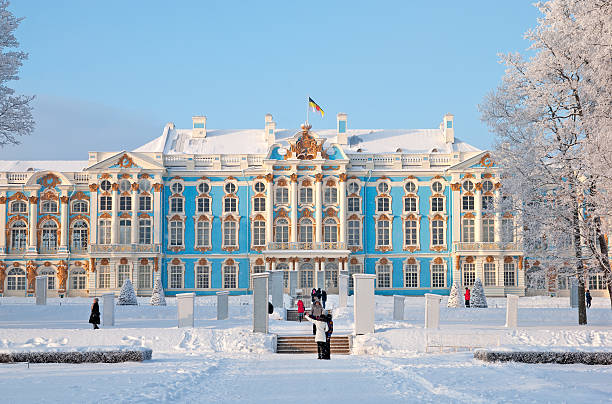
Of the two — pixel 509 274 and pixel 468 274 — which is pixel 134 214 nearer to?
pixel 468 274

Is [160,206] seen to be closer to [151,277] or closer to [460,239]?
[151,277]

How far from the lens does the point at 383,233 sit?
5419cm

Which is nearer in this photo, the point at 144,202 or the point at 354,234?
the point at 144,202

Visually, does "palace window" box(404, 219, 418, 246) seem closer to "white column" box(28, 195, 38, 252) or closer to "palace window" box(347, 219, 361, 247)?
"palace window" box(347, 219, 361, 247)

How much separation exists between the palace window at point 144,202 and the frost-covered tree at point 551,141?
98.8ft

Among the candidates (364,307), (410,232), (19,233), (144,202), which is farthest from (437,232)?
(364,307)

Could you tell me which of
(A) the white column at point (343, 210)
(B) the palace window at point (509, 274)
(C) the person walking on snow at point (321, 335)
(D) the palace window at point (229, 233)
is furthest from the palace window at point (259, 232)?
(C) the person walking on snow at point (321, 335)

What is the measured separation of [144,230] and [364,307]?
32.6 m

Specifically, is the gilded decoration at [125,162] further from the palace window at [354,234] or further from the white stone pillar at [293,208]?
the palace window at [354,234]

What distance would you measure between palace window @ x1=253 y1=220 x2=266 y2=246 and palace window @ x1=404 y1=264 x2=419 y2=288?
10.1 m

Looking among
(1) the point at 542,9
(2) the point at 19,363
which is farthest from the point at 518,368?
(1) the point at 542,9

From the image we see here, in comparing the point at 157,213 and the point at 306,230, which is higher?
the point at 157,213

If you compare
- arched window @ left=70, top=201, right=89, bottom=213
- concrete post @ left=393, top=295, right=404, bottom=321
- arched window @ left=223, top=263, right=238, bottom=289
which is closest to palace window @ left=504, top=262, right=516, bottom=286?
arched window @ left=223, top=263, right=238, bottom=289

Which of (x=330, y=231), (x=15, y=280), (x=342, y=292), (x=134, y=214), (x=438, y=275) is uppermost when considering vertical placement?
(x=134, y=214)
